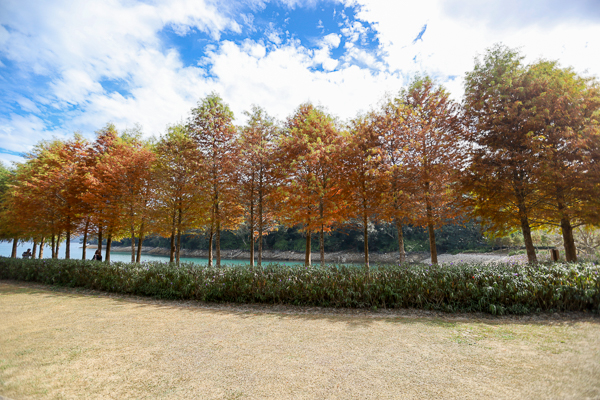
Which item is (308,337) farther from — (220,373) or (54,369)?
(54,369)

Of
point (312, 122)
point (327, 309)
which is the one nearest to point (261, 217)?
point (312, 122)

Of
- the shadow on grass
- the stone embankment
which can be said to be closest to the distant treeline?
the stone embankment

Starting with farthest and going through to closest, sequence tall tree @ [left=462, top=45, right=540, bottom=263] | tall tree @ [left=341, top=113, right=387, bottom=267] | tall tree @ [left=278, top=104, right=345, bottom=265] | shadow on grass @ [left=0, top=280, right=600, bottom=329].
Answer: tall tree @ [left=278, top=104, right=345, bottom=265], tall tree @ [left=341, top=113, right=387, bottom=267], tall tree @ [left=462, top=45, right=540, bottom=263], shadow on grass @ [left=0, top=280, right=600, bottom=329]

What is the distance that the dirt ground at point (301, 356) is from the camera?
3.34m

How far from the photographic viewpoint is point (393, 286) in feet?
24.2

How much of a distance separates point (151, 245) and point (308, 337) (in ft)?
272

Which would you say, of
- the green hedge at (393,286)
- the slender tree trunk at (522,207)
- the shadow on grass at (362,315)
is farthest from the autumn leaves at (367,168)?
the shadow on grass at (362,315)

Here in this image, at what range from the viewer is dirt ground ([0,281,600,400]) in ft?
11.0

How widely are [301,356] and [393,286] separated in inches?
155

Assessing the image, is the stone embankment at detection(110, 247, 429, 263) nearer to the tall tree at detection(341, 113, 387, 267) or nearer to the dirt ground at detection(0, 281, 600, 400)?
the tall tree at detection(341, 113, 387, 267)

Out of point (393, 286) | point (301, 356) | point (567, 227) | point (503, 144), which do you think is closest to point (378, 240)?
point (567, 227)

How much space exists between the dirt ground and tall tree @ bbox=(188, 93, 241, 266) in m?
7.33

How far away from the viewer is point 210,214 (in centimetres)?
1421

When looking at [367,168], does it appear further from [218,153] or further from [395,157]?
[218,153]
